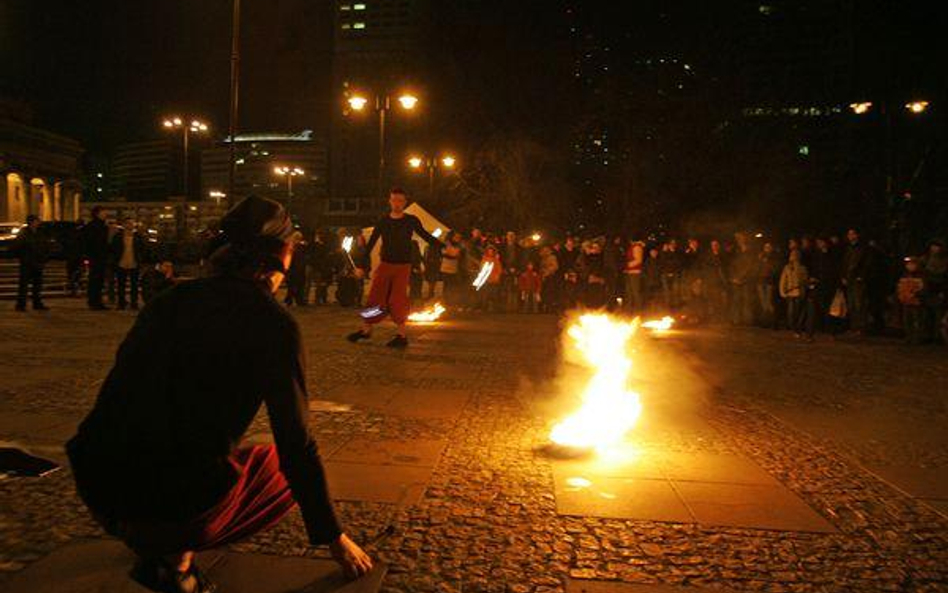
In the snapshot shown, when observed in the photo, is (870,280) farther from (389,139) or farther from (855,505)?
(389,139)

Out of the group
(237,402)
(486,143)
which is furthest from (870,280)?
(486,143)

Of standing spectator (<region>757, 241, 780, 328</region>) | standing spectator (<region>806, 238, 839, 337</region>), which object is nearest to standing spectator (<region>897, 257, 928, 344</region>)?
standing spectator (<region>806, 238, 839, 337</region>)

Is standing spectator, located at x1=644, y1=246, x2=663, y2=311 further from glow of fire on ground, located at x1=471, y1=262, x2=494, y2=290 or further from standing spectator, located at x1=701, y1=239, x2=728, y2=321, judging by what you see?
glow of fire on ground, located at x1=471, y1=262, x2=494, y2=290

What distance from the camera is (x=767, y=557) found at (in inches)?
140

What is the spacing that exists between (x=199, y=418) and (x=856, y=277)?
14.6 m

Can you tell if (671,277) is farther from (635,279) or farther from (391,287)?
(391,287)

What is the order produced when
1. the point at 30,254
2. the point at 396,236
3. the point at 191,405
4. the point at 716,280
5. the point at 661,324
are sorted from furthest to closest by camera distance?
1. the point at 716,280
2. the point at 661,324
3. the point at 30,254
4. the point at 396,236
5. the point at 191,405

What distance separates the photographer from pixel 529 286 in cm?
1952

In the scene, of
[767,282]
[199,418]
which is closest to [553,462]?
[199,418]

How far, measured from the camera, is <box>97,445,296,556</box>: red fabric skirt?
2586mm

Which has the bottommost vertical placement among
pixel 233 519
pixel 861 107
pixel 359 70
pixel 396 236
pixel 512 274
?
pixel 233 519

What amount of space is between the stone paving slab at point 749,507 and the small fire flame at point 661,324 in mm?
11860

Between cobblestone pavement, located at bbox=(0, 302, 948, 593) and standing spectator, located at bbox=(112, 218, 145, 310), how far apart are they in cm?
533

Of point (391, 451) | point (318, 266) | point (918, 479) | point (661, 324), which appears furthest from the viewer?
point (318, 266)
